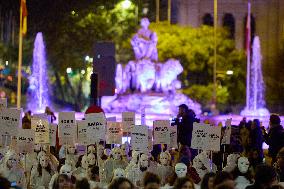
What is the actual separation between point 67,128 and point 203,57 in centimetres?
4312

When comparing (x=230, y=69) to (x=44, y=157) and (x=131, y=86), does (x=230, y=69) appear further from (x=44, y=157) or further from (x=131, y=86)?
(x=44, y=157)

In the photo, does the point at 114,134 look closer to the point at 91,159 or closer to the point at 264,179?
the point at 91,159

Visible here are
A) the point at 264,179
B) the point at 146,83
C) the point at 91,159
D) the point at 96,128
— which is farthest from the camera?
the point at 146,83

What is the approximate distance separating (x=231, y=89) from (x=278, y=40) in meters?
10.2

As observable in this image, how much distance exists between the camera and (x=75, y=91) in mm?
62844

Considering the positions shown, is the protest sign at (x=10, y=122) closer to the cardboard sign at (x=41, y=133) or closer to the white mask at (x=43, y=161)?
the cardboard sign at (x=41, y=133)

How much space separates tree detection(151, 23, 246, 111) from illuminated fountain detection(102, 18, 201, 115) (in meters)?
14.9

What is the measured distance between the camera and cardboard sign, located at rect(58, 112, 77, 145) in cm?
1579

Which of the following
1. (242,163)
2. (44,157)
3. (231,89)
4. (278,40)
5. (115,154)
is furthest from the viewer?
(278,40)

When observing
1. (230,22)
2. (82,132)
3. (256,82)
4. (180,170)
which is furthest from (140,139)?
(230,22)

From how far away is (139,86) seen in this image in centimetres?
4269

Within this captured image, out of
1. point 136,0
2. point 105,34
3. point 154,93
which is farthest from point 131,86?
point 136,0

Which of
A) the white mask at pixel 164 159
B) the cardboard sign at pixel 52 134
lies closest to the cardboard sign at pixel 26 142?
the cardboard sign at pixel 52 134

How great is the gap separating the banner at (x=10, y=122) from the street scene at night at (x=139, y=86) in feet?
0.06
